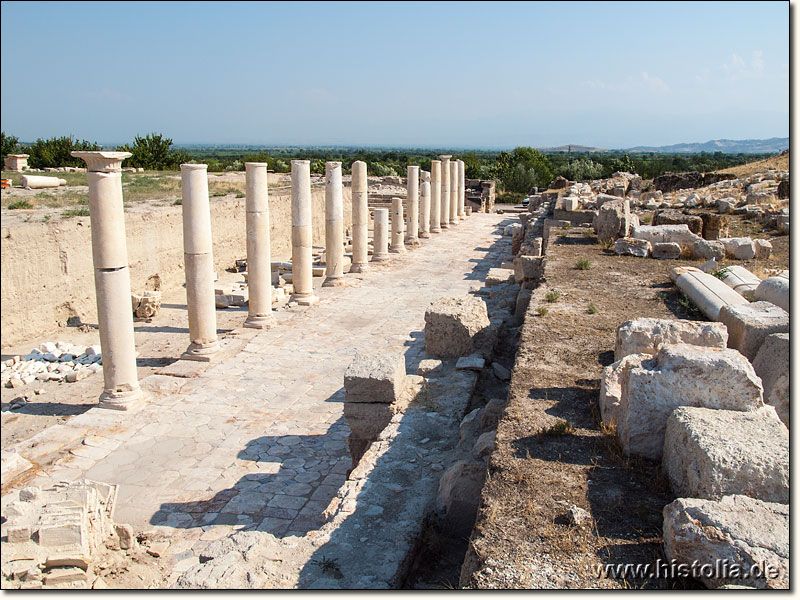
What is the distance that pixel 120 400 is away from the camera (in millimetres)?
9195

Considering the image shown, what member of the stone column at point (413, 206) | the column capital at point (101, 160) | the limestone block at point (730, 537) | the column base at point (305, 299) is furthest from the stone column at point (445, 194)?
the limestone block at point (730, 537)

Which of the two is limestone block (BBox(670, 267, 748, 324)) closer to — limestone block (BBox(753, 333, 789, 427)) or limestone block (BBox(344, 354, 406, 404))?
limestone block (BBox(753, 333, 789, 427))

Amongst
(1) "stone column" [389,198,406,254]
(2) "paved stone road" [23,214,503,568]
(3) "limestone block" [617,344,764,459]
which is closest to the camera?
(3) "limestone block" [617,344,764,459]

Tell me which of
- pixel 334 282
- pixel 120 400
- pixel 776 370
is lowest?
pixel 120 400

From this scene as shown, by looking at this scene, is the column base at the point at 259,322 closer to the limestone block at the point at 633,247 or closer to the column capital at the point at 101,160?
the column capital at the point at 101,160

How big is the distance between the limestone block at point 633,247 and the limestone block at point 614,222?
0.99 metres

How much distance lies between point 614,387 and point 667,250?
7860mm

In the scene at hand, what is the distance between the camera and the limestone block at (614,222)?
13.8 m

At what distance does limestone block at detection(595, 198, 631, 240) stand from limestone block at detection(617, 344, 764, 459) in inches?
377

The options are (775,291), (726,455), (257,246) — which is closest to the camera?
(726,455)

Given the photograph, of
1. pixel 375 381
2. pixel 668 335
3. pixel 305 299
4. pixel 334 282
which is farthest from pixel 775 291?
pixel 334 282

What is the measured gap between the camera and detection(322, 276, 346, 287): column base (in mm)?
17266
